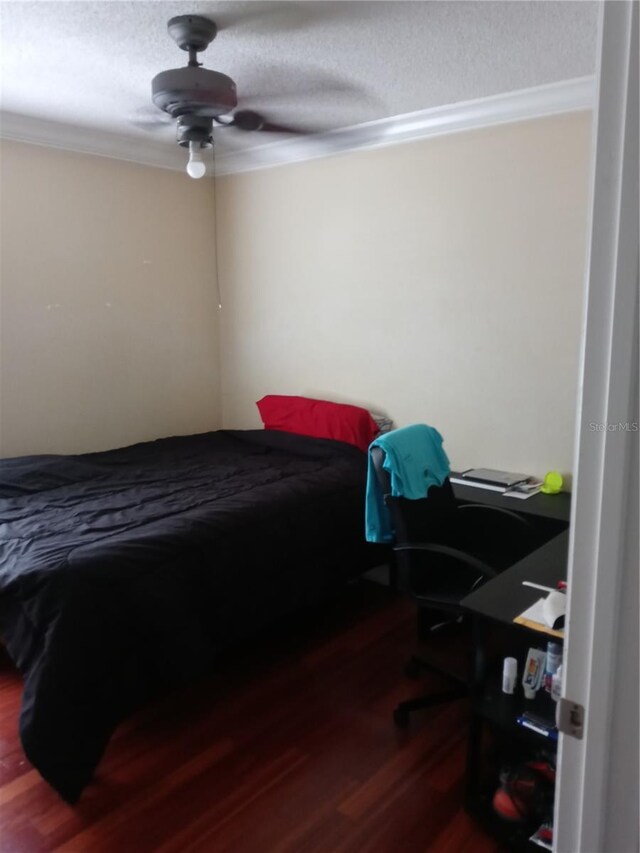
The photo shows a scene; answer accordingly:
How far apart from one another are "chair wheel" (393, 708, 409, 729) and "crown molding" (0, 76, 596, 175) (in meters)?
2.59

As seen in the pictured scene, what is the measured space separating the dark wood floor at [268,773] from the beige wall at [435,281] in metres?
1.38

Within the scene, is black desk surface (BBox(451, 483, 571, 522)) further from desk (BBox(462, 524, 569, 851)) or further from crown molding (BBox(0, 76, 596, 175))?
crown molding (BBox(0, 76, 596, 175))

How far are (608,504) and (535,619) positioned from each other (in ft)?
3.21

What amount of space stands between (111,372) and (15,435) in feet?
2.22

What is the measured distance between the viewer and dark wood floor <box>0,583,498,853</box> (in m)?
1.84

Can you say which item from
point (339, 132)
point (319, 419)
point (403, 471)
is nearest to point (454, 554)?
point (403, 471)

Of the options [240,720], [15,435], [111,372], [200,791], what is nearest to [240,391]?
[111,372]

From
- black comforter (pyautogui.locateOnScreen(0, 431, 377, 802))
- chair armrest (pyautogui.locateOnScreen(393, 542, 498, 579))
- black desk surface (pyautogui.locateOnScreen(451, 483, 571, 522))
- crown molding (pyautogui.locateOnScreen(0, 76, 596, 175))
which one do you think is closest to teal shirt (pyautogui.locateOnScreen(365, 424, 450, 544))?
chair armrest (pyautogui.locateOnScreen(393, 542, 498, 579))

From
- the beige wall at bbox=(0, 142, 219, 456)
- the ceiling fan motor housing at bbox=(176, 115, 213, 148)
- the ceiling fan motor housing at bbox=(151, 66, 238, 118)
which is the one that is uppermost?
the ceiling fan motor housing at bbox=(151, 66, 238, 118)

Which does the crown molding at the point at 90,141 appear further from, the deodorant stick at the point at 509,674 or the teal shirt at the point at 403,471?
the deodorant stick at the point at 509,674

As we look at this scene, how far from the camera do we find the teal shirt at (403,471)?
2.33 meters

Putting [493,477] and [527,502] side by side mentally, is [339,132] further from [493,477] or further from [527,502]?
[527,502]

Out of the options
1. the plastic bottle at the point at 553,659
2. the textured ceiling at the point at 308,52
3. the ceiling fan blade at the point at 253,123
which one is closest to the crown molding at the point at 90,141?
the textured ceiling at the point at 308,52

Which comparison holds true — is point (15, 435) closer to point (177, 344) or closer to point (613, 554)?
point (177, 344)
